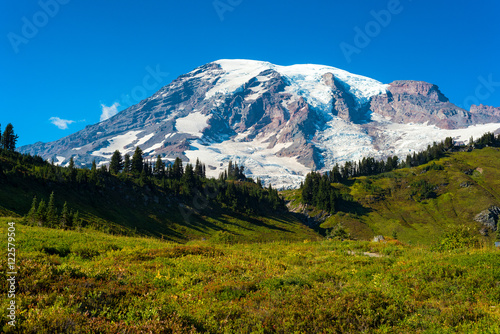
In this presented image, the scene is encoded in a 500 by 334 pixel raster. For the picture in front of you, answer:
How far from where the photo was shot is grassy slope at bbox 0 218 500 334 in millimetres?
8484

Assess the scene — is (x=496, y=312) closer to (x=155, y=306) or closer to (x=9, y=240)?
(x=155, y=306)

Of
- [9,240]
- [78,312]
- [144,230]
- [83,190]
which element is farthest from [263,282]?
[83,190]

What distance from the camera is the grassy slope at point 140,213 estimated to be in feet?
247

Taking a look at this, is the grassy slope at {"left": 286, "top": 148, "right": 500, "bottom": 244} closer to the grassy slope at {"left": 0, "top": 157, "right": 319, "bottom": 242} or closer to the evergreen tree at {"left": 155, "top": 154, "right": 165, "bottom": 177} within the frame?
the grassy slope at {"left": 0, "top": 157, "right": 319, "bottom": 242}

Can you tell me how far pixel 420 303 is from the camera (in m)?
11.3

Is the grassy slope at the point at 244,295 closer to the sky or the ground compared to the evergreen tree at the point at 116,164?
closer to the ground

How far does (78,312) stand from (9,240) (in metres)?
11.6

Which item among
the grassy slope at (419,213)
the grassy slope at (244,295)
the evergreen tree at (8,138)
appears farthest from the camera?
the grassy slope at (419,213)

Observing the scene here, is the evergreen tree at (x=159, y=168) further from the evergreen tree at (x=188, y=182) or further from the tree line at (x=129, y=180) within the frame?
the evergreen tree at (x=188, y=182)

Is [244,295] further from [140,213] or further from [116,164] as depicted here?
[116,164]

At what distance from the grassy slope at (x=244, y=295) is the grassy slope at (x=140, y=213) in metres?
48.3

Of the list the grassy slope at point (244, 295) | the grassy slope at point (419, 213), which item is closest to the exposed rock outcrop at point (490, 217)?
the grassy slope at point (419, 213)

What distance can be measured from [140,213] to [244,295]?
324ft

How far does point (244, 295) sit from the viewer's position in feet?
38.8
